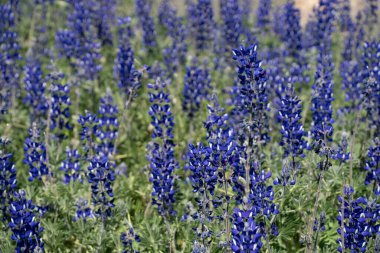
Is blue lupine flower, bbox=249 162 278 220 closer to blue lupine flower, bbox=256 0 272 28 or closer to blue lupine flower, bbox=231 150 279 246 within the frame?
blue lupine flower, bbox=231 150 279 246

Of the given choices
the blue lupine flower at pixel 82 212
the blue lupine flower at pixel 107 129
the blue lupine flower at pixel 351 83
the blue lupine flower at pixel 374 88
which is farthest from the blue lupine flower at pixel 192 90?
the blue lupine flower at pixel 82 212

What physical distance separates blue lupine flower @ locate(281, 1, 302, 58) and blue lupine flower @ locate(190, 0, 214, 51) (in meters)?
1.05

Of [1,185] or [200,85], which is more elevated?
[200,85]

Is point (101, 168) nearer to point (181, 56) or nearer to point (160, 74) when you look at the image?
point (160, 74)

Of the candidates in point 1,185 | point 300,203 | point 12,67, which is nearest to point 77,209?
point 1,185

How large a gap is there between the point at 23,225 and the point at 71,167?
123cm

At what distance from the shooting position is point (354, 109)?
7.15 metres

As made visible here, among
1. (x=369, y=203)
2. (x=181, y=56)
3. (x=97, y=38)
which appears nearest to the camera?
(x=369, y=203)

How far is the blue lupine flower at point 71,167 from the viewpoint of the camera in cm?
567

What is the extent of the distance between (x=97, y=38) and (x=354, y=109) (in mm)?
3941

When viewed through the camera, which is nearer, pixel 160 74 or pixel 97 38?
pixel 160 74

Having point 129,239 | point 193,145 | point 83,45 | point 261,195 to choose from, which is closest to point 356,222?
point 261,195

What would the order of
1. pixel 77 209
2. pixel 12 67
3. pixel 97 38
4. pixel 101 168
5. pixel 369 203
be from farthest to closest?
pixel 97 38
pixel 12 67
pixel 77 209
pixel 101 168
pixel 369 203

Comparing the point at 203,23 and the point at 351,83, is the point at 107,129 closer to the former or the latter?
the point at 203,23
